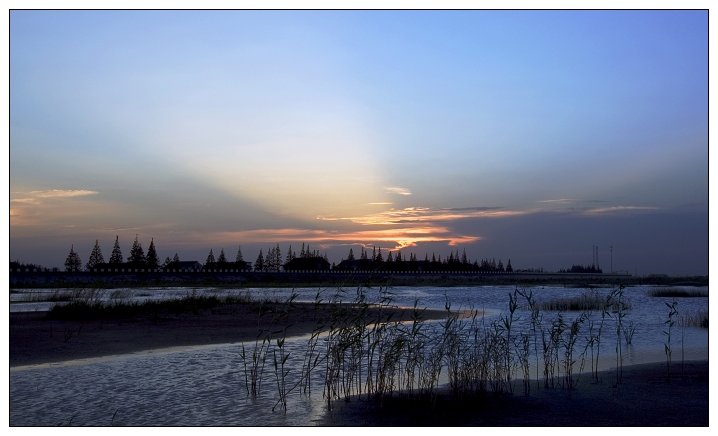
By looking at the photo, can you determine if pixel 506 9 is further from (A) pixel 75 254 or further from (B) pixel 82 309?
(A) pixel 75 254

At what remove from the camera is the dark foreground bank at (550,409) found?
916 cm

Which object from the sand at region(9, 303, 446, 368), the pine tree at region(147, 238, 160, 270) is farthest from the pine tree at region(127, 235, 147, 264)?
the sand at region(9, 303, 446, 368)

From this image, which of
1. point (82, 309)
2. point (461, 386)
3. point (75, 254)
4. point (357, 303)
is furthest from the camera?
point (75, 254)

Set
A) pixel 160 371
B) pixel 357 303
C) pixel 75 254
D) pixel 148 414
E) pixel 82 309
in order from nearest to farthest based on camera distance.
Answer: pixel 148 414
pixel 357 303
pixel 160 371
pixel 82 309
pixel 75 254

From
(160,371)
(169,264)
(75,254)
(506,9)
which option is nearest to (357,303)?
(160,371)

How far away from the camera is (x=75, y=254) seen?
110500mm

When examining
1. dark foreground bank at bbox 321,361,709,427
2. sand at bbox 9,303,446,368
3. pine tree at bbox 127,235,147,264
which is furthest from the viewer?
pine tree at bbox 127,235,147,264

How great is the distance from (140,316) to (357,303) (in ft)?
50.5

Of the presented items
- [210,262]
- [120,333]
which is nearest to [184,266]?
[210,262]

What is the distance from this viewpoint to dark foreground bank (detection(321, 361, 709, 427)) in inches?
360

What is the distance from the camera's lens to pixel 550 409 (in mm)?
9844

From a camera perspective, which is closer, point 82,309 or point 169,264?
point 82,309

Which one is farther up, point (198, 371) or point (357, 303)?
point (357, 303)

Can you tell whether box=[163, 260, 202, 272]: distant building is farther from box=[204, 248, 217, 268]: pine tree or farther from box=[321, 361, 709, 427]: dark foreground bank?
box=[321, 361, 709, 427]: dark foreground bank
